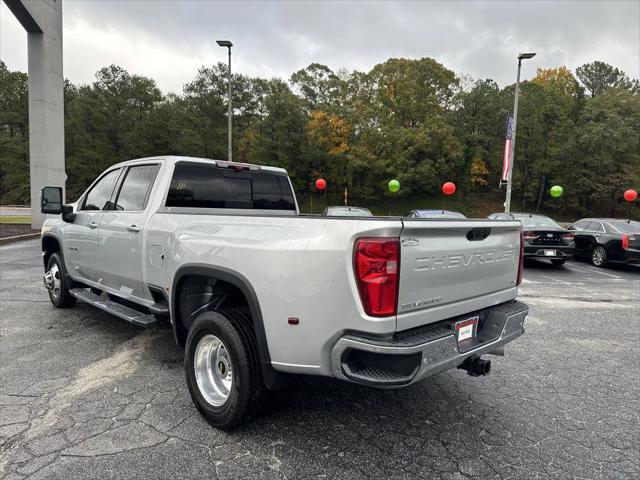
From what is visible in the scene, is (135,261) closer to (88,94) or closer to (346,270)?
(346,270)

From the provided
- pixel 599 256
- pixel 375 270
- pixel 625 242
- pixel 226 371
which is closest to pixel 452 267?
pixel 375 270

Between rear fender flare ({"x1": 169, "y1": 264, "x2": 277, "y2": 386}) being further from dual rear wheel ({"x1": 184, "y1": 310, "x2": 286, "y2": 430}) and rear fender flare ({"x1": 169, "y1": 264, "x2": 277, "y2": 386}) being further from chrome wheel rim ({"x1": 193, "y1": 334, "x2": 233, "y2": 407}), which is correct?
chrome wheel rim ({"x1": 193, "y1": 334, "x2": 233, "y2": 407})

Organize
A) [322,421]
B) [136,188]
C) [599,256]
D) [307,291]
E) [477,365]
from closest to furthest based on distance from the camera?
[307,291] < [477,365] < [322,421] < [136,188] < [599,256]

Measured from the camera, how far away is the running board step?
12.4 ft

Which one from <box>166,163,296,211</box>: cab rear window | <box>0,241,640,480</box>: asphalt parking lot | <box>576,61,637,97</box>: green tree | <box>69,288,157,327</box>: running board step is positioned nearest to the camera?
<box>0,241,640,480</box>: asphalt parking lot

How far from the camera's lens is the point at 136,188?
4297mm

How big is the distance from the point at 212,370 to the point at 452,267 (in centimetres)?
185

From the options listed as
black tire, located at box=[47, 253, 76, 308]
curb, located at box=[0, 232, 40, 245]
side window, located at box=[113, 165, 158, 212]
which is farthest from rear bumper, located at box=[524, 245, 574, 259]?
curb, located at box=[0, 232, 40, 245]

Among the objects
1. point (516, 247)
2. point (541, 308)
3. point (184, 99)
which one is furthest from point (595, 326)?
point (184, 99)

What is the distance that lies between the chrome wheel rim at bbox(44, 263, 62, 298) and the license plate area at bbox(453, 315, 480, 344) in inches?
212

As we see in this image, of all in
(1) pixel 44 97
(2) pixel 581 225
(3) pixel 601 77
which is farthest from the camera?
(3) pixel 601 77

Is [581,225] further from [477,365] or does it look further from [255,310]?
[255,310]

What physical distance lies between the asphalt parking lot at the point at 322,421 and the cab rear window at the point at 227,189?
1611 millimetres

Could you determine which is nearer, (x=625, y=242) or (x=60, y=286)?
(x=60, y=286)
